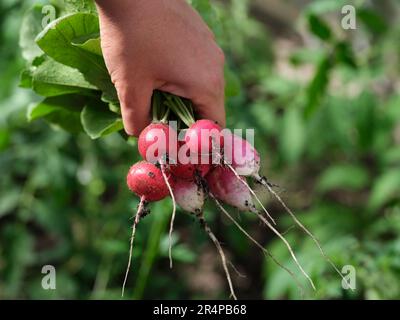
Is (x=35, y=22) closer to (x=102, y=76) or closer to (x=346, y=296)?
(x=102, y=76)

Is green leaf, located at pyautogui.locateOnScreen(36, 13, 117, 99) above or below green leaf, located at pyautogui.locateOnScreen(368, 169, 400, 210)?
above

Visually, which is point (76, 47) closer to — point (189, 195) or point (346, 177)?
point (189, 195)

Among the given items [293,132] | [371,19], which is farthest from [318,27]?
[293,132]

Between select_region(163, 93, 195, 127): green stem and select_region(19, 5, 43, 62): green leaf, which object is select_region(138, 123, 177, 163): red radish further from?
select_region(19, 5, 43, 62): green leaf

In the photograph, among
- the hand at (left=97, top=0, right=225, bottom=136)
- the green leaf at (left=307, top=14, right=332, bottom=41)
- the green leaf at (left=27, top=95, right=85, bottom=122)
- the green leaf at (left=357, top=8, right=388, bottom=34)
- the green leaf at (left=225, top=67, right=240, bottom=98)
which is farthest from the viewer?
the green leaf at (left=357, top=8, right=388, bottom=34)

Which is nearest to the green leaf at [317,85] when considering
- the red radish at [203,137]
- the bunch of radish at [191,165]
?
the bunch of radish at [191,165]

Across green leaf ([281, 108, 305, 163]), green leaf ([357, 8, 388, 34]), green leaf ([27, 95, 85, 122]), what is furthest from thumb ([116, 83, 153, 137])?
green leaf ([281, 108, 305, 163])
